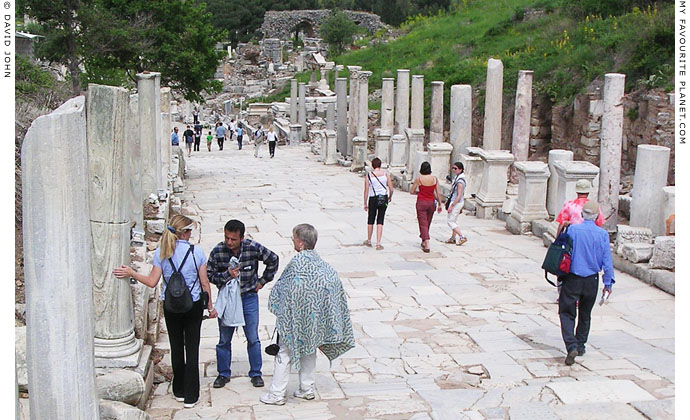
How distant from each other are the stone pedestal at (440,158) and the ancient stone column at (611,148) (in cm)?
635

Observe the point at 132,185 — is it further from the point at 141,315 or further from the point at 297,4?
the point at 297,4

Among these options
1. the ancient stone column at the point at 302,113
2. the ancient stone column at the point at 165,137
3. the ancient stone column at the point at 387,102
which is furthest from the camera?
the ancient stone column at the point at 302,113

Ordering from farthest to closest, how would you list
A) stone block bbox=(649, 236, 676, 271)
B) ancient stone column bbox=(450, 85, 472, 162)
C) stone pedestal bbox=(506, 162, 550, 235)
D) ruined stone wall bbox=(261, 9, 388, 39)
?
ruined stone wall bbox=(261, 9, 388, 39) → ancient stone column bbox=(450, 85, 472, 162) → stone pedestal bbox=(506, 162, 550, 235) → stone block bbox=(649, 236, 676, 271)

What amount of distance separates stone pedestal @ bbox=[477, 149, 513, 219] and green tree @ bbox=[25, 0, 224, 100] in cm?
855

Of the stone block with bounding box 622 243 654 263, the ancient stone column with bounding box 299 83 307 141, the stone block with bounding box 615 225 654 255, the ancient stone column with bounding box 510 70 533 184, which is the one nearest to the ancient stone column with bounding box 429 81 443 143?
the ancient stone column with bounding box 510 70 533 184

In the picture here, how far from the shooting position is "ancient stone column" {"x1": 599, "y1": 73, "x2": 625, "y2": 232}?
12.6m

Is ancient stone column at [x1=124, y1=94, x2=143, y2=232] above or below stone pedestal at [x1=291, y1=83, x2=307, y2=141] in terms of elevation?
below

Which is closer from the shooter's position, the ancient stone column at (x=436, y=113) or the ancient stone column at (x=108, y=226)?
the ancient stone column at (x=108, y=226)

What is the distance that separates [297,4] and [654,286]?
7653cm

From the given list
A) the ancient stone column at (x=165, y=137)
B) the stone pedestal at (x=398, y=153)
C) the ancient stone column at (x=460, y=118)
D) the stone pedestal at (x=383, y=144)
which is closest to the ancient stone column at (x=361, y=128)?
the stone pedestal at (x=383, y=144)

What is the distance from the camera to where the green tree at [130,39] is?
20.4m

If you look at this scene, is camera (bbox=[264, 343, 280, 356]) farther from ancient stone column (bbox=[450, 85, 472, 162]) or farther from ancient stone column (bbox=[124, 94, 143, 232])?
ancient stone column (bbox=[450, 85, 472, 162])

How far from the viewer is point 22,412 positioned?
5520 mm

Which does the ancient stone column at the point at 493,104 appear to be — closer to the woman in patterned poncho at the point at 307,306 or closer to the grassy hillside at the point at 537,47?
the grassy hillside at the point at 537,47
